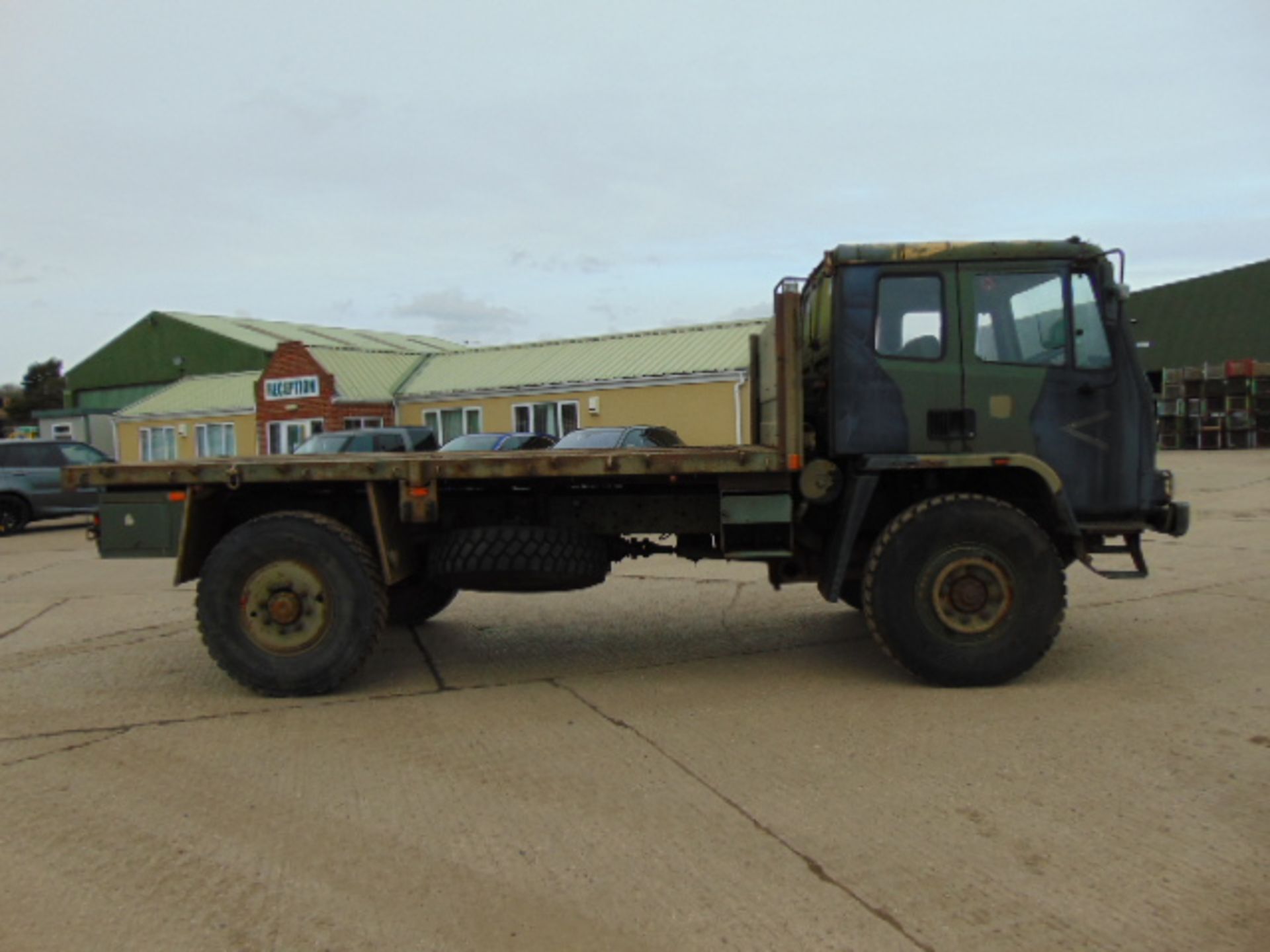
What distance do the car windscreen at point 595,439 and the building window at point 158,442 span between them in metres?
26.4

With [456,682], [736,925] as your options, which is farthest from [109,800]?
[736,925]

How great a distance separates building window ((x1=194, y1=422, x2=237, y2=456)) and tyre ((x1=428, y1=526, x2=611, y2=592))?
31832 mm

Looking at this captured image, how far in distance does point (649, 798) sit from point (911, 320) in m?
3.25

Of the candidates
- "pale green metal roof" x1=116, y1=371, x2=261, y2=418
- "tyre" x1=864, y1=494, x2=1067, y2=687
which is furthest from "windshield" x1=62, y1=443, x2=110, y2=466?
"tyre" x1=864, y1=494, x2=1067, y2=687

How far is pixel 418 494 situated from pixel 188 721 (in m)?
1.78

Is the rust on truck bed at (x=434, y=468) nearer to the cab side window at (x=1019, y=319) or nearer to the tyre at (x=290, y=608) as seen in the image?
the tyre at (x=290, y=608)

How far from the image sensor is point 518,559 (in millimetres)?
6051

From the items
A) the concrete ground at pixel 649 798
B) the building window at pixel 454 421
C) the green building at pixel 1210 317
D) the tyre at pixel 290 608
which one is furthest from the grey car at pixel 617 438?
the green building at pixel 1210 317

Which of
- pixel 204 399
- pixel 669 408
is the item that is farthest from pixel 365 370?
pixel 669 408

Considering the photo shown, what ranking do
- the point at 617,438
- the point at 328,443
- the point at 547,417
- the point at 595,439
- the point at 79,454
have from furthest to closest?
the point at 547,417 < the point at 328,443 < the point at 79,454 < the point at 595,439 < the point at 617,438

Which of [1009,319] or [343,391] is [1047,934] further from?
[343,391]

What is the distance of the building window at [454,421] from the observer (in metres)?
31.1

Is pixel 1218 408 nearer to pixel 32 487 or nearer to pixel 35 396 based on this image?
pixel 32 487

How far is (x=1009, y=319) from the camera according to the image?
19.4 ft
